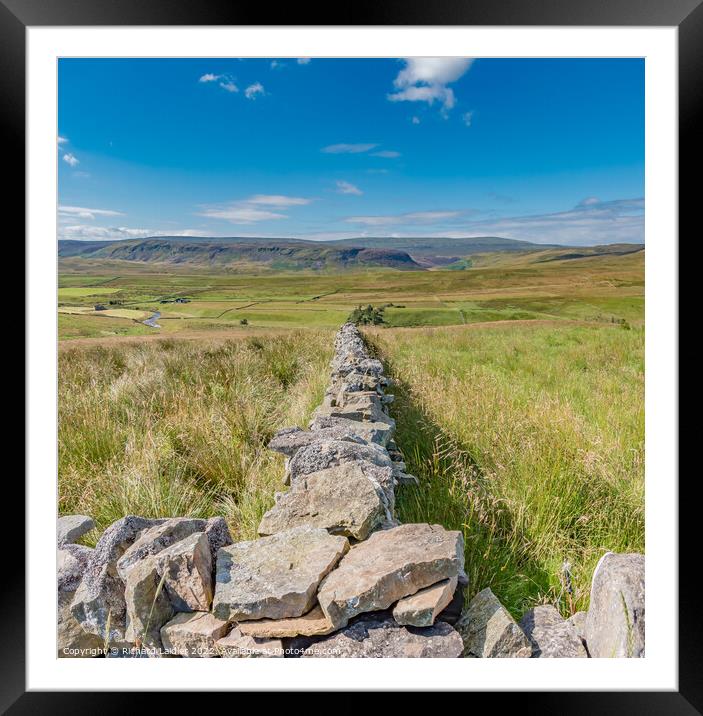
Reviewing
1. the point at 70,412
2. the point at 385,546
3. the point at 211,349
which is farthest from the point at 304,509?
the point at 211,349

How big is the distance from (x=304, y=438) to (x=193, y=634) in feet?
3.48

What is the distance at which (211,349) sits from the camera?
773 centimetres

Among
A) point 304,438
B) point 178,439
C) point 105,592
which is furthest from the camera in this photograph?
point 178,439

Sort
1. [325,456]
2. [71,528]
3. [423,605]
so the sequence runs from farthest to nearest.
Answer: [71,528] < [325,456] < [423,605]

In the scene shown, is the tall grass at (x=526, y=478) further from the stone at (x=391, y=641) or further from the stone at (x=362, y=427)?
the stone at (x=391, y=641)

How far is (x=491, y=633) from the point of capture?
143 cm

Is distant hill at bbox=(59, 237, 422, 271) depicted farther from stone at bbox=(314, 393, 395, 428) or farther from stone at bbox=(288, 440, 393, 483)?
stone at bbox=(288, 440, 393, 483)

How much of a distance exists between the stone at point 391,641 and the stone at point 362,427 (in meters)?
1.14

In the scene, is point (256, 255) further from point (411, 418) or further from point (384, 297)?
point (411, 418)

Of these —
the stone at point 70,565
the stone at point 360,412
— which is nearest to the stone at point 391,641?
the stone at point 70,565

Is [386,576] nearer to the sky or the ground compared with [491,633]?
nearer to the sky

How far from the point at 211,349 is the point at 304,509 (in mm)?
6271

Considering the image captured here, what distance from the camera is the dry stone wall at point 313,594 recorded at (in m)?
1.40
